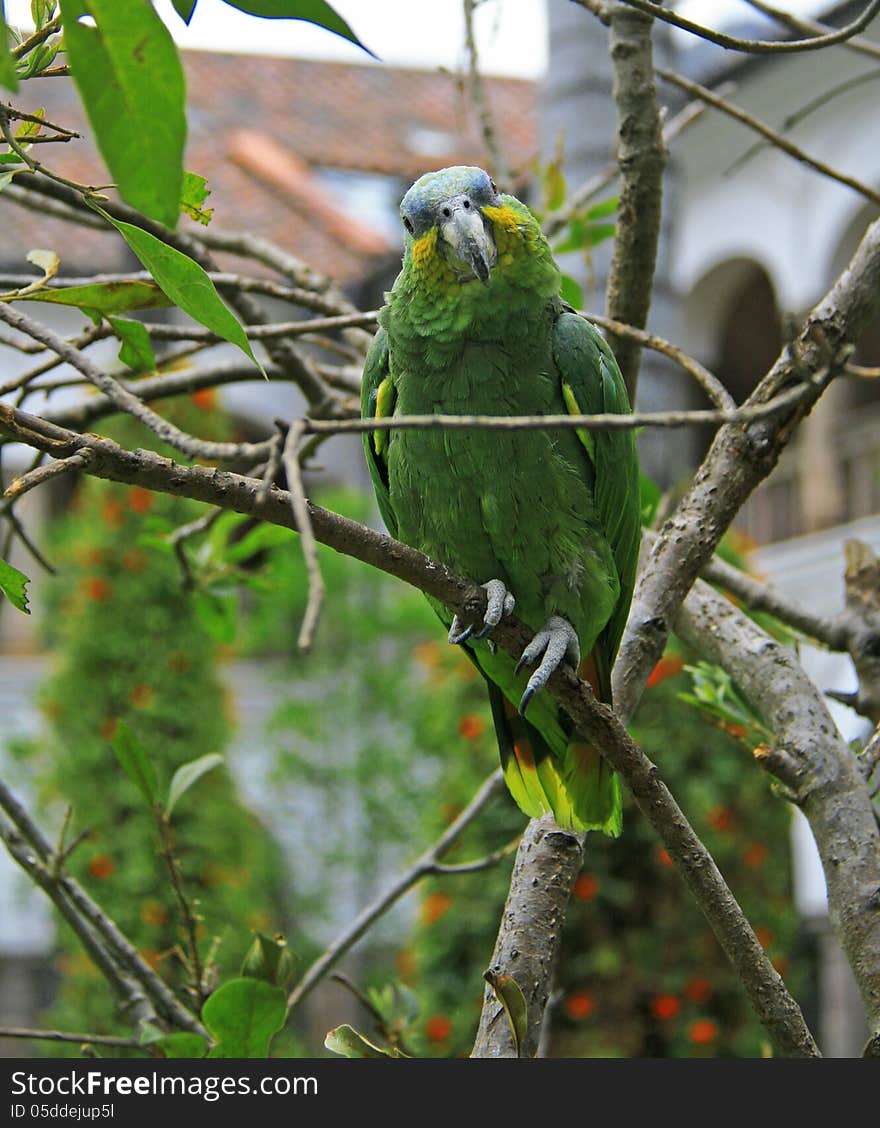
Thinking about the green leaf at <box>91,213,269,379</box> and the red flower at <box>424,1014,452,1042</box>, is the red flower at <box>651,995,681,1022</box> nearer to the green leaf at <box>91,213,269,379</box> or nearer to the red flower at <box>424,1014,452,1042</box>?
the red flower at <box>424,1014,452,1042</box>

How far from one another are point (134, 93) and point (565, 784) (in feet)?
3.74

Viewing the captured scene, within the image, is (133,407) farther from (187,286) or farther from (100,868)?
(100,868)

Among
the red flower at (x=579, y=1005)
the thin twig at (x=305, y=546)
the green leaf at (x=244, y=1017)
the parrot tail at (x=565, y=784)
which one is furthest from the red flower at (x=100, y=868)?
the thin twig at (x=305, y=546)

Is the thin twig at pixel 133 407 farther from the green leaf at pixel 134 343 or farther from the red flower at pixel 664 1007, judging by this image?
the red flower at pixel 664 1007

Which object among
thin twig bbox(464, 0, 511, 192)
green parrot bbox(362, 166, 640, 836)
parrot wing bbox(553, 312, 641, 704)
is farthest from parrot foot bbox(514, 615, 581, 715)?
thin twig bbox(464, 0, 511, 192)

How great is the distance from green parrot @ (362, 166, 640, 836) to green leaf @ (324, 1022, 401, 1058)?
0.41m

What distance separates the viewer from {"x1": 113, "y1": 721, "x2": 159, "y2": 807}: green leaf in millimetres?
1646

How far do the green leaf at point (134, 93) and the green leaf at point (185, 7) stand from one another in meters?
0.07

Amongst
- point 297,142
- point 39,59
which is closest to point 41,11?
point 39,59

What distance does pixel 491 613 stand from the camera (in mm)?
1398

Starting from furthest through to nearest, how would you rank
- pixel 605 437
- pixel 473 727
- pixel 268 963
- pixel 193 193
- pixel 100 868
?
pixel 100 868 → pixel 473 727 → pixel 605 437 → pixel 268 963 → pixel 193 193

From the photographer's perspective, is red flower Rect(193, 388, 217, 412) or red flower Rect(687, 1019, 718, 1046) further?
red flower Rect(193, 388, 217, 412)

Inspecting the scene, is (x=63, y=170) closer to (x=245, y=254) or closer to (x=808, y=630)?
(x=245, y=254)
